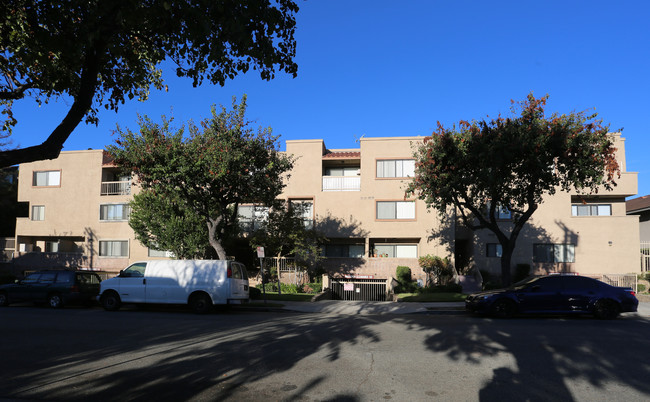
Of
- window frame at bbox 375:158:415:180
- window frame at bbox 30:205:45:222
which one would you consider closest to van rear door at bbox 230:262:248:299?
window frame at bbox 375:158:415:180

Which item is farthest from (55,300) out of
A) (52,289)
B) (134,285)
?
(134,285)

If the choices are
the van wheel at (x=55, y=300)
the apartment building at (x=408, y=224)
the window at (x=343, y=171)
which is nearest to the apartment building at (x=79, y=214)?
the apartment building at (x=408, y=224)

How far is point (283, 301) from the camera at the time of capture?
731 inches

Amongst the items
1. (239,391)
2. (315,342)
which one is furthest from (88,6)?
(315,342)

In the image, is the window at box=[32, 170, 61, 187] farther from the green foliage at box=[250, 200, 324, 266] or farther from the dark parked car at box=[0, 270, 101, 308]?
the green foliage at box=[250, 200, 324, 266]

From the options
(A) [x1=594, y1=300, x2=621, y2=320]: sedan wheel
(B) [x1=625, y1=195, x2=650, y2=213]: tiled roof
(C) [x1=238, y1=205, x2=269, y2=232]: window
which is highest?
(B) [x1=625, y1=195, x2=650, y2=213]: tiled roof

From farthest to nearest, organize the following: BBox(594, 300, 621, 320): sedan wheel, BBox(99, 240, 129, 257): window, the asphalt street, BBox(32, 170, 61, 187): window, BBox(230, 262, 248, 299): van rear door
Result: BBox(32, 170, 61, 187): window
BBox(99, 240, 129, 257): window
BBox(230, 262, 248, 299): van rear door
BBox(594, 300, 621, 320): sedan wheel
the asphalt street

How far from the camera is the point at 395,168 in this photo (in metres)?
26.0

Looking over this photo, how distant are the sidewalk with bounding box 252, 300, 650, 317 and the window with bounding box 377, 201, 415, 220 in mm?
8665

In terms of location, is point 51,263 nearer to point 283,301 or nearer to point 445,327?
point 283,301

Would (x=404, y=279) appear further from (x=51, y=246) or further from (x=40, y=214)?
(x=51, y=246)

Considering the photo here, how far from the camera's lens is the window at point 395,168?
84.7 ft

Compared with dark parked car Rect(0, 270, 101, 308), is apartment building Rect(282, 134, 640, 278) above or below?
above

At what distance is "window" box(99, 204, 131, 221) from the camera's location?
28834 millimetres
